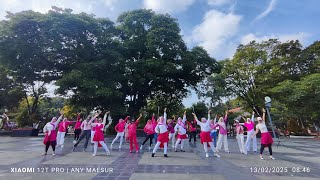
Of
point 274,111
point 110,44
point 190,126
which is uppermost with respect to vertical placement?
point 110,44

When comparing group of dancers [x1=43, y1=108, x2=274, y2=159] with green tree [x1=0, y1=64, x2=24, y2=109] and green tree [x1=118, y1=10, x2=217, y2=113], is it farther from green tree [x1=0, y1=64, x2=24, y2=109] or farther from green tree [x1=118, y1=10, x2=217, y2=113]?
green tree [x1=0, y1=64, x2=24, y2=109]

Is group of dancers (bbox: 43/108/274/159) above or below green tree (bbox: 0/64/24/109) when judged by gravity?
below

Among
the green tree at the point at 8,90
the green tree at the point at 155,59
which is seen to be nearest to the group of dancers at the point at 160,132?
the green tree at the point at 155,59

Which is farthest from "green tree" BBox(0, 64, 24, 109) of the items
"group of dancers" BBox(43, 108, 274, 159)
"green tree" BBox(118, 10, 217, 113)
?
"group of dancers" BBox(43, 108, 274, 159)

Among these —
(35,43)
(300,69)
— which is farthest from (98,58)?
(300,69)

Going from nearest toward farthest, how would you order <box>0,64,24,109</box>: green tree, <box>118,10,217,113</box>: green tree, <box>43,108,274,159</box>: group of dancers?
<box>43,108,274,159</box>: group of dancers
<box>118,10,217,113</box>: green tree
<box>0,64,24,109</box>: green tree

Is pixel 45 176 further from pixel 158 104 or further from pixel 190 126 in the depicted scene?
pixel 158 104

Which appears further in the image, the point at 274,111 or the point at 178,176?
the point at 274,111

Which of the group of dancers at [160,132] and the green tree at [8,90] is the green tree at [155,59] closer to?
the green tree at [8,90]

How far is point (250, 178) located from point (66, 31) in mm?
26604

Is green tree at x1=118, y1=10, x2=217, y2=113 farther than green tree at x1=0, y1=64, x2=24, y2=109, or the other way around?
green tree at x1=0, y1=64, x2=24, y2=109

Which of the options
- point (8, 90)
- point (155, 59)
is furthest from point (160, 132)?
point (8, 90)

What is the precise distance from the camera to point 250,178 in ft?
26.3

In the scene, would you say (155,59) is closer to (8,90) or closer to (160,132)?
(8,90)
